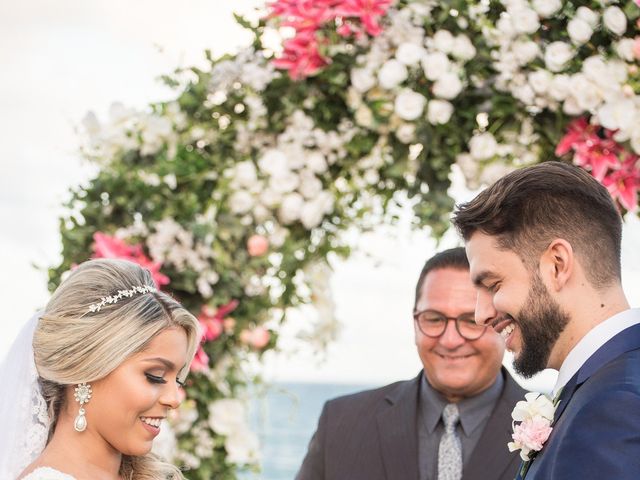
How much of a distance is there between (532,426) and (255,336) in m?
2.29

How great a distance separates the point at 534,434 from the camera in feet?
8.25

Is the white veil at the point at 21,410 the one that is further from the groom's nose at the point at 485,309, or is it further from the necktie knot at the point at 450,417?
the necktie knot at the point at 450,417

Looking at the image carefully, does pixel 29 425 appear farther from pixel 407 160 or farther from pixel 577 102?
pixel 577 102

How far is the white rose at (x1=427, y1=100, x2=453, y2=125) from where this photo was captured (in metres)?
4.24

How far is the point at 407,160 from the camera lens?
439 centimetres

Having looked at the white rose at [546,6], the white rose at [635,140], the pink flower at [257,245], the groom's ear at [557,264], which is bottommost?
the groom's ear at [557,264]

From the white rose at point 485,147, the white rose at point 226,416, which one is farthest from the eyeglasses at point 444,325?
the white rose at point 226,416

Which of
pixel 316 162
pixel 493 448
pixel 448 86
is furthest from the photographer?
pixel 316 162

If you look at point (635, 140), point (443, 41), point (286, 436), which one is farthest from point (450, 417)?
point (286, 436)

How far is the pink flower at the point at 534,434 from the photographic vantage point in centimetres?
251

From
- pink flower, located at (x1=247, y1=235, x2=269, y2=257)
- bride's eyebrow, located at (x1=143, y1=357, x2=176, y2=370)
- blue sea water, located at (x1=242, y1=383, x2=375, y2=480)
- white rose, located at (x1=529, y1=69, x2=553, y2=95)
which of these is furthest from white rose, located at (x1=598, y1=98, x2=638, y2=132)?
blue sea water, located at (x1=242, y1=383, x2=375, y2=480)

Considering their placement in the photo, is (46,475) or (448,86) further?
(448,86)

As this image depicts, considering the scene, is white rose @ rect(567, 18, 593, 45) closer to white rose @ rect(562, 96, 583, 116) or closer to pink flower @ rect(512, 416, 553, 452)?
white rose @ rect(562, 96, 583, 116)

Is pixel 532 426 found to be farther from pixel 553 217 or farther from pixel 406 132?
pixel 406 132
